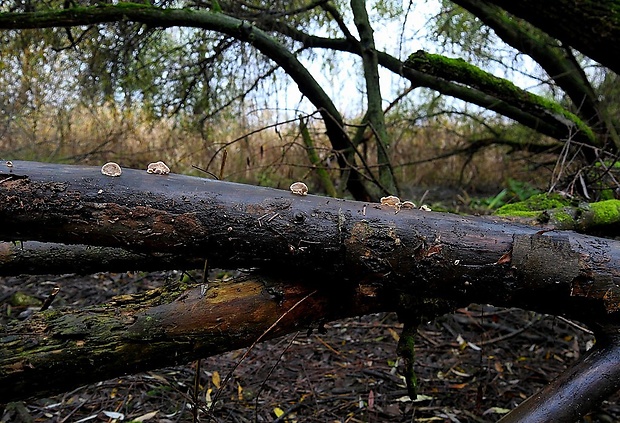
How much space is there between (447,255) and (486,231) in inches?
5.9

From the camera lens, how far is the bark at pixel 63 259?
175 cm

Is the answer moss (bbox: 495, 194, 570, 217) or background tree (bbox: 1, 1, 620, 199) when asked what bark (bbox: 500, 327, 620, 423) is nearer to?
moss (bbox: 495, 194, 570, 217)

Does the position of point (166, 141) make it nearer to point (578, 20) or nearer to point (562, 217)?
point (578, 20)

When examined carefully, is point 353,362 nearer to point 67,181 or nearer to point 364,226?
point 364,226

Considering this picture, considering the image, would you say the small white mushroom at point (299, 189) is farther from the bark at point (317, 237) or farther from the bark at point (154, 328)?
the bark at point (154, 328)

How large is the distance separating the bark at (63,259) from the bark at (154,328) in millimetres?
489

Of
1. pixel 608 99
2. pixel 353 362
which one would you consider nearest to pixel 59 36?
pixel 353 362

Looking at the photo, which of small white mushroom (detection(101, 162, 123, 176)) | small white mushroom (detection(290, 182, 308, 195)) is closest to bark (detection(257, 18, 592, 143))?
small white mushroom (detection(290, 182, 308, 195))

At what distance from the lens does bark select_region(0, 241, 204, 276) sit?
1752 millimetres

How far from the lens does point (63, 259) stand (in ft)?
5.81

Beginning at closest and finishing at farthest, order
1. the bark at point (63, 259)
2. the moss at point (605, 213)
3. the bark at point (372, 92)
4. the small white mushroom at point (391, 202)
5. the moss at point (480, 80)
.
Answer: the small white mushroom at point (391, 202) → the bark at point (63, 259) → the moss at point (605, 213) → the moss at point (480, 80) → the bark at point (372, 92)

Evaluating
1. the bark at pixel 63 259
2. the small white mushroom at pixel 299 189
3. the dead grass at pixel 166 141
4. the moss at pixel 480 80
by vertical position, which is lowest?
the bark at pixel 63 259

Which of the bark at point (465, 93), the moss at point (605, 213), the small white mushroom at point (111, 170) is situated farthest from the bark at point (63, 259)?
the bark at point (465, 93)

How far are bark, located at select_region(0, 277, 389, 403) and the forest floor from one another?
523 millimetres
